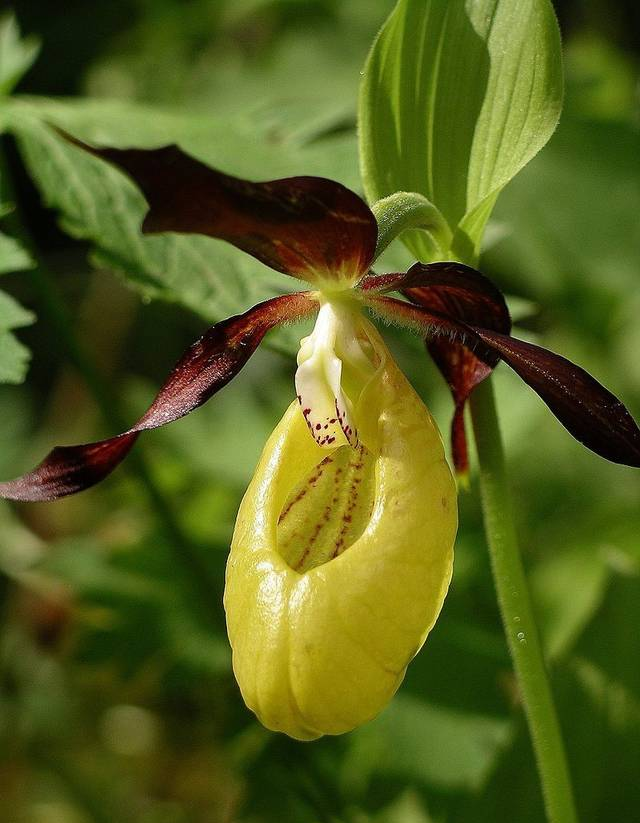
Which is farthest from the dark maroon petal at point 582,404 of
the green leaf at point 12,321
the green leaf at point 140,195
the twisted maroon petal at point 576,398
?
the green leaf at point 12,321

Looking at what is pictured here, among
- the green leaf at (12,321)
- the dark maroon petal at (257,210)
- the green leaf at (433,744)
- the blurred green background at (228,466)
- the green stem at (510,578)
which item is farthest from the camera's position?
the green leaf at (433,744)

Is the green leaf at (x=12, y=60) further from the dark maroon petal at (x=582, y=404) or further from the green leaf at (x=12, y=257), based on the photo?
the dark maroon petal at (x=582, y=404)

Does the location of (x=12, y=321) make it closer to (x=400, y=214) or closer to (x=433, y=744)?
(x=400, y=214)

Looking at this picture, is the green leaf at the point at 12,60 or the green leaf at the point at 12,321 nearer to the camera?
the green leaf at the point at 12,321

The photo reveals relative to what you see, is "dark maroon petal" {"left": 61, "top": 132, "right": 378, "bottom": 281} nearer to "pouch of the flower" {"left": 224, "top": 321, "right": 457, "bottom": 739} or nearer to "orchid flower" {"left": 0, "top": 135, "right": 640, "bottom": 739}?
"orchid flower" {"left": 0, "top": 135, "right": 640, "bottom": 739}

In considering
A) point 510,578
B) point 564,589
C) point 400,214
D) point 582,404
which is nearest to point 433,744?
point 564,589

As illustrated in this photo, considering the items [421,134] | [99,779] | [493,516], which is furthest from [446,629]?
[99,779]

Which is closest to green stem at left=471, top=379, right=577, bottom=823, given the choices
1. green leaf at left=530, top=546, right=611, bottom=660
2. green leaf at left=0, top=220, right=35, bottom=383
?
green leaf at left=0, top=220, right=35, bottom=383

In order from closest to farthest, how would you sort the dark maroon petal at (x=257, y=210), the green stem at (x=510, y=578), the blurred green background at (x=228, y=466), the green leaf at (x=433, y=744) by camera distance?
the dark maroon petal at (x=257, y=210) < the green stem at (x=510, y=578) < the blurred green background at (x=228, y=466) < the green leaf at (x=433, y=744)

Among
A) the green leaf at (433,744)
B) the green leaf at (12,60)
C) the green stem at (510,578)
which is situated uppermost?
the green leaf at (12,60)

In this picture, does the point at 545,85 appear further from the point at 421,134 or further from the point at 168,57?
the point at 168,57
